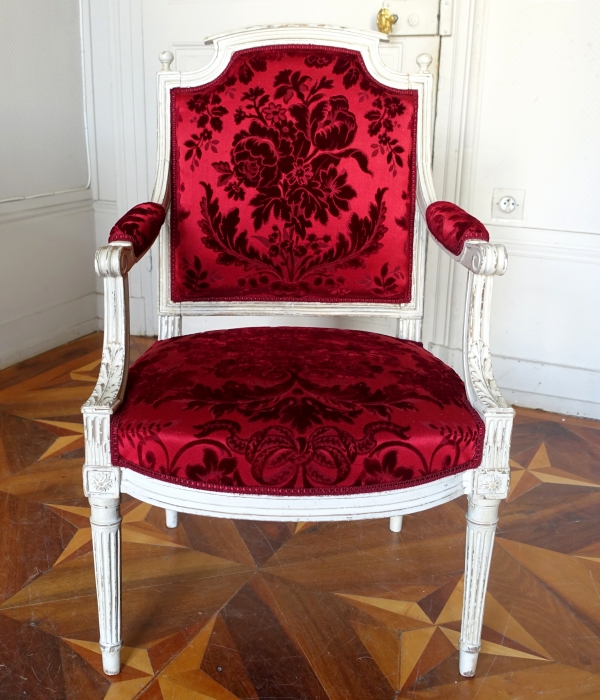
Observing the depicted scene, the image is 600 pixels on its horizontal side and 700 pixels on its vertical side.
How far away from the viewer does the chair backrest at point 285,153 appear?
1414 mm

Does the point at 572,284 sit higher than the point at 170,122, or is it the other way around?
the point at 170,122

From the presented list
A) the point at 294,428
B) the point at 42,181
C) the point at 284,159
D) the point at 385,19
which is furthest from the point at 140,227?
the point at 42,181

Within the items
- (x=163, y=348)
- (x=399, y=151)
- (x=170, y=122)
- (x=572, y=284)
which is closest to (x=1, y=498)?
(x=163, y=348)

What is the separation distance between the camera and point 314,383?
1.11 metres

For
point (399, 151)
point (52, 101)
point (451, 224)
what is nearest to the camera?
point (451, 224)

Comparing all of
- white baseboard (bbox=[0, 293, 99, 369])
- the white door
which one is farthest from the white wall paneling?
the white door

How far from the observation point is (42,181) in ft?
9.06

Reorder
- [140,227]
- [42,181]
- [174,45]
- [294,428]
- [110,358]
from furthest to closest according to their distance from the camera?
[42,181] < [174,45] < [140,227] < [110,358] < [294,428]

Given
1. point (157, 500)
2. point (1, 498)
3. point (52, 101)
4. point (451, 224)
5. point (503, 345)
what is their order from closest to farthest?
point (157, 500)
point (451, 224)
point (1, 498)
point (503, 345)
point (52, 101)

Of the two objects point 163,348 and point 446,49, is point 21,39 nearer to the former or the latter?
point 446,49

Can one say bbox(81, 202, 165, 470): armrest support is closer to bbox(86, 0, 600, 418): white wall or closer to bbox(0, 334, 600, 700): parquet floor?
bbox(0, 334, 600, 700): parquet floor

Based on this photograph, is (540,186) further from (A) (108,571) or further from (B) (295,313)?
(A) (108,571)

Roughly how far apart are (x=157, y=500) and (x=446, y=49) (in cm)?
180

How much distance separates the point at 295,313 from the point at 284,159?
300 mm
